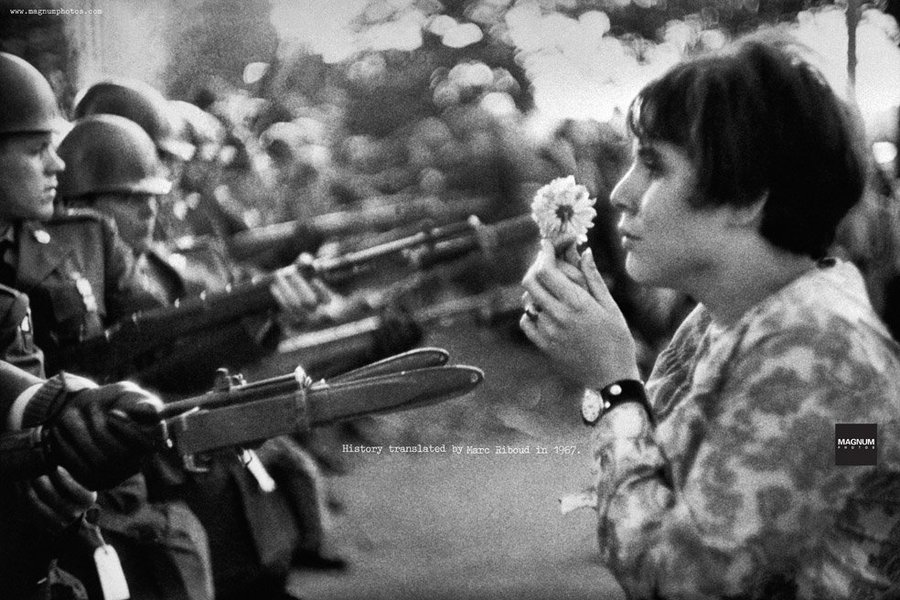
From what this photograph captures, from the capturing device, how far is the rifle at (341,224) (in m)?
2.44

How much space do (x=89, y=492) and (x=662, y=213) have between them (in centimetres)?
146

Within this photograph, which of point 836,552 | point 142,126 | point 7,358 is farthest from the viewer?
point 142,126

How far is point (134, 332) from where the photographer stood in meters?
2.37

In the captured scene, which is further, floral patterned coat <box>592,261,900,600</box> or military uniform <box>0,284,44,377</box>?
military uniform <box>0,284,44,377</box>

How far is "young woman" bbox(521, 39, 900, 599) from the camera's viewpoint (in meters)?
1.60

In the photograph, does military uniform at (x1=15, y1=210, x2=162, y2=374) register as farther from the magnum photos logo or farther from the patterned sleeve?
the magnum photos logo

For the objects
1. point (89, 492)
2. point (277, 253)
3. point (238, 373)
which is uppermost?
point (277, 253)

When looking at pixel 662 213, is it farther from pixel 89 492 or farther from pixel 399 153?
pixel 89 492

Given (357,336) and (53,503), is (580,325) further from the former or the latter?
(53,503)

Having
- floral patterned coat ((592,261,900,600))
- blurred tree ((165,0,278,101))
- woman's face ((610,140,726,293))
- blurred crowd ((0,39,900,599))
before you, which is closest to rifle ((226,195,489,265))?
blurred crowd ((0,39,900,599))

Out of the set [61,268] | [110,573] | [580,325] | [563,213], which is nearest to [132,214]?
[61,268]

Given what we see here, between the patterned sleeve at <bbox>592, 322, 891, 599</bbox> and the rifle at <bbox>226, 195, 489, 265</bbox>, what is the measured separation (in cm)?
95

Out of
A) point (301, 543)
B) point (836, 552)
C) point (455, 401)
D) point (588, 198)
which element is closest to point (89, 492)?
point (301, 543)

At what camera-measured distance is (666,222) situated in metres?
1.79
